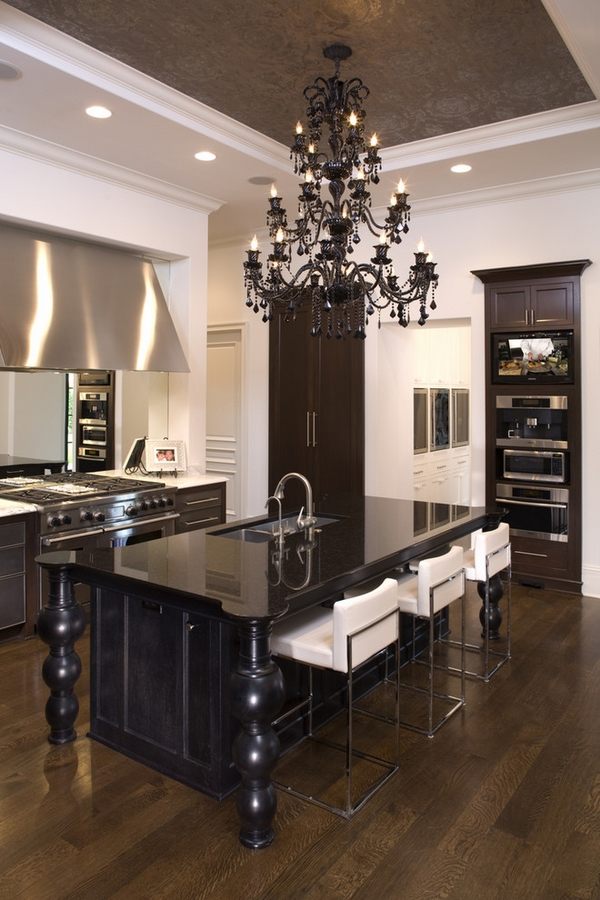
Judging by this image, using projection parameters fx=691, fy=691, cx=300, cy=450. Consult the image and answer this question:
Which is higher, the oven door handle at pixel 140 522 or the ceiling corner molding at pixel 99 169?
the ceiling corner molding at pixel 99 169

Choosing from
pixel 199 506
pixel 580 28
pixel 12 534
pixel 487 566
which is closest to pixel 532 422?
pixel 487 566

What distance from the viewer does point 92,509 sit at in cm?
448

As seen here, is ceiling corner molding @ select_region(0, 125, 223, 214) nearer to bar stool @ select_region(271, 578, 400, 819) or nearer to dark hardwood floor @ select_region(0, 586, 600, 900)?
dark hardwood floor @ select_region(0, 586, 600, 900)

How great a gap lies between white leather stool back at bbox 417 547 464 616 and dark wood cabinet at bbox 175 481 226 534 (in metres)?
2.39

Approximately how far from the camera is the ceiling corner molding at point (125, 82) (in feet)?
11.1

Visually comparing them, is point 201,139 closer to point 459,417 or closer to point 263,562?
point 263,562

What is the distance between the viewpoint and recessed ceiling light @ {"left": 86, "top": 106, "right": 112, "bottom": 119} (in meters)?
4.05

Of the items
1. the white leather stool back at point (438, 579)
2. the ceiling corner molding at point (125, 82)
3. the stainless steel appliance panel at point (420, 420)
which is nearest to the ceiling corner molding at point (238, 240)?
the ceiling corner molding at point (125, 82)

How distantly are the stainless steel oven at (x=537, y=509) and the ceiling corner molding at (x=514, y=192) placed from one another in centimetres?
232

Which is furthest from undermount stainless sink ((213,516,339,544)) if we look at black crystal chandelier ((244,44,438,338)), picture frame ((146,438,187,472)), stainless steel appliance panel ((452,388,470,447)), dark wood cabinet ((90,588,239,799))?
stainless steel appliance panel ((452,388,470,447))

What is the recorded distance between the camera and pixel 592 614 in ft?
15.9

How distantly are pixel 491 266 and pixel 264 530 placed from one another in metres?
3.36

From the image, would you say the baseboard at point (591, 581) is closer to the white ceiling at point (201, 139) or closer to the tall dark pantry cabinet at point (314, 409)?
the tall dark pantry cabinet at point (314, 409)

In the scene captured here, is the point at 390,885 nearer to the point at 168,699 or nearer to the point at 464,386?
the point at 168,699
